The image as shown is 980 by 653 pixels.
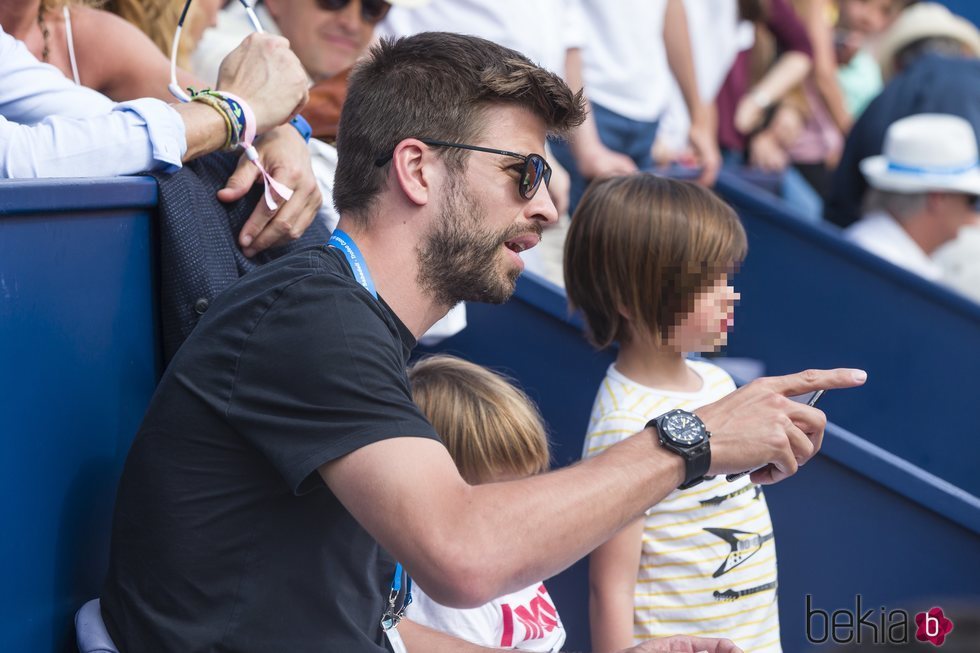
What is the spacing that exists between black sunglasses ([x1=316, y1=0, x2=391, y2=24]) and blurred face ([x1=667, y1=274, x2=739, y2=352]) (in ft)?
4.27

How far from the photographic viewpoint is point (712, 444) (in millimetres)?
1708

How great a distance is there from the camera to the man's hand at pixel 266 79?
2.33 m

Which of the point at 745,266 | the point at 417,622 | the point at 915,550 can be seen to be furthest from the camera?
the point at 745,266

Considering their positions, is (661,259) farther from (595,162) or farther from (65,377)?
(595,162)

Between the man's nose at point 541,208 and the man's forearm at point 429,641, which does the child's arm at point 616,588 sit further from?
the man's nose at point 541,208

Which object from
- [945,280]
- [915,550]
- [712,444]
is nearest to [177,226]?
[712,444]

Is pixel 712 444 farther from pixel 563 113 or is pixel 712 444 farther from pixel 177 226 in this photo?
pixel 177 226

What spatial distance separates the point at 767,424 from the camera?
1738 millimetres

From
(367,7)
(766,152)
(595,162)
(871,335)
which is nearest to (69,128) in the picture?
(367,7)

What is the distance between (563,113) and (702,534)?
0.93 metres

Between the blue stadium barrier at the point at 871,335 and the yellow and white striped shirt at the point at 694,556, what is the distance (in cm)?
218

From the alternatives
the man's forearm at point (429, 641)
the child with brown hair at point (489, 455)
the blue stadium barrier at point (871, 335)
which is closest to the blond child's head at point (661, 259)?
the child with brown hair at point (489, 455)

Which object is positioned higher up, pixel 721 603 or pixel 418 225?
pixel 418 225

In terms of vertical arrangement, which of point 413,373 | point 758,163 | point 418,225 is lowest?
point 758,163
